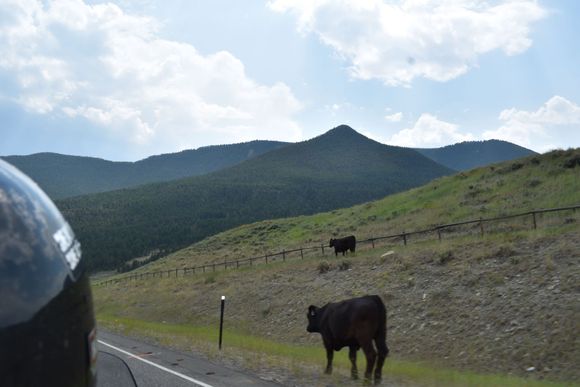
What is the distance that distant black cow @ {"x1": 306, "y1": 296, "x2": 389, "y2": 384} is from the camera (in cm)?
1091

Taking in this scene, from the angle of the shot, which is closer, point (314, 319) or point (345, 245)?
point (314, 319)

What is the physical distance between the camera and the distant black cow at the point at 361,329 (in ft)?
35.8

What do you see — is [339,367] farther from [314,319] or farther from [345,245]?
[345,245]

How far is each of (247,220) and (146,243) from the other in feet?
106

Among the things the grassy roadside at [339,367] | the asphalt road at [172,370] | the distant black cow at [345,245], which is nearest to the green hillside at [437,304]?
the grassy roadside at [339,367]

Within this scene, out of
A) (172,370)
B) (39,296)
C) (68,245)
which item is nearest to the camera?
(39,296)

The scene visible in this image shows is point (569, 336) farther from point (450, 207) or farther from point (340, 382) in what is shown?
point (450, 207)

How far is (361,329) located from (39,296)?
32.2 feet

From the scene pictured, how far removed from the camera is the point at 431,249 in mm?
24469

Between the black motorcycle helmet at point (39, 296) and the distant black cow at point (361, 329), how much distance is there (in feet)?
30.4

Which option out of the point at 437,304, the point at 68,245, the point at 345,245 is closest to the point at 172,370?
the point at 68,245

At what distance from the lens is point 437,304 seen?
18.7 m

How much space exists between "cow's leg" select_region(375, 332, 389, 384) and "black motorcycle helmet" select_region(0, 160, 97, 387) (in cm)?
915

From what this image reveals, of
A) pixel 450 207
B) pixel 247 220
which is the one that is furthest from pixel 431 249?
pixel 247 220
